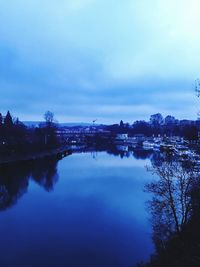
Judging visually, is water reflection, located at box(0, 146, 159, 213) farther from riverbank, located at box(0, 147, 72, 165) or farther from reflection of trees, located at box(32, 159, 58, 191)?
riverbank, located at box(0, 147, 72, 165)

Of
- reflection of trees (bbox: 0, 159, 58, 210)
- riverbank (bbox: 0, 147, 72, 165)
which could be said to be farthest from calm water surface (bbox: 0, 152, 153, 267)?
riverbank (bbox: 0, 147, 72, 165)

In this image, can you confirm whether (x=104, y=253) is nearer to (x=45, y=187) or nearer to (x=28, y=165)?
(x=45, y=187)

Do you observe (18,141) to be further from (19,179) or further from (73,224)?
(73,224)

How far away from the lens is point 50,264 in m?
8.08

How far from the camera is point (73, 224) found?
11.2 m

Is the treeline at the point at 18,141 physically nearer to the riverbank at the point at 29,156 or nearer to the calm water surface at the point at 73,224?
the riverbank at the point at 29,156

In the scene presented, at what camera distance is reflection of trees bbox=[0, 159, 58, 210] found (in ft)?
50.4

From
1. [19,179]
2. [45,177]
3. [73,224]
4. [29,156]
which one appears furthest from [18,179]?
[73,224]

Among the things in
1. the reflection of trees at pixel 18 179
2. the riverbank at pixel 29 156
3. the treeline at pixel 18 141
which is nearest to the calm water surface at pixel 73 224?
the reflection of trees at pixel 18 179

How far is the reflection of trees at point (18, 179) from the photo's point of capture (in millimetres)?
15364

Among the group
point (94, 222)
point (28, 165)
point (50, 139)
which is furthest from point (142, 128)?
point (94, 222)

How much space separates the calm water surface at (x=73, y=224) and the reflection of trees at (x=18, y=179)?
5 cm

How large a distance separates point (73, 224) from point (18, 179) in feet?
32.9

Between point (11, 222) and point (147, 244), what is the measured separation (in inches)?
207
